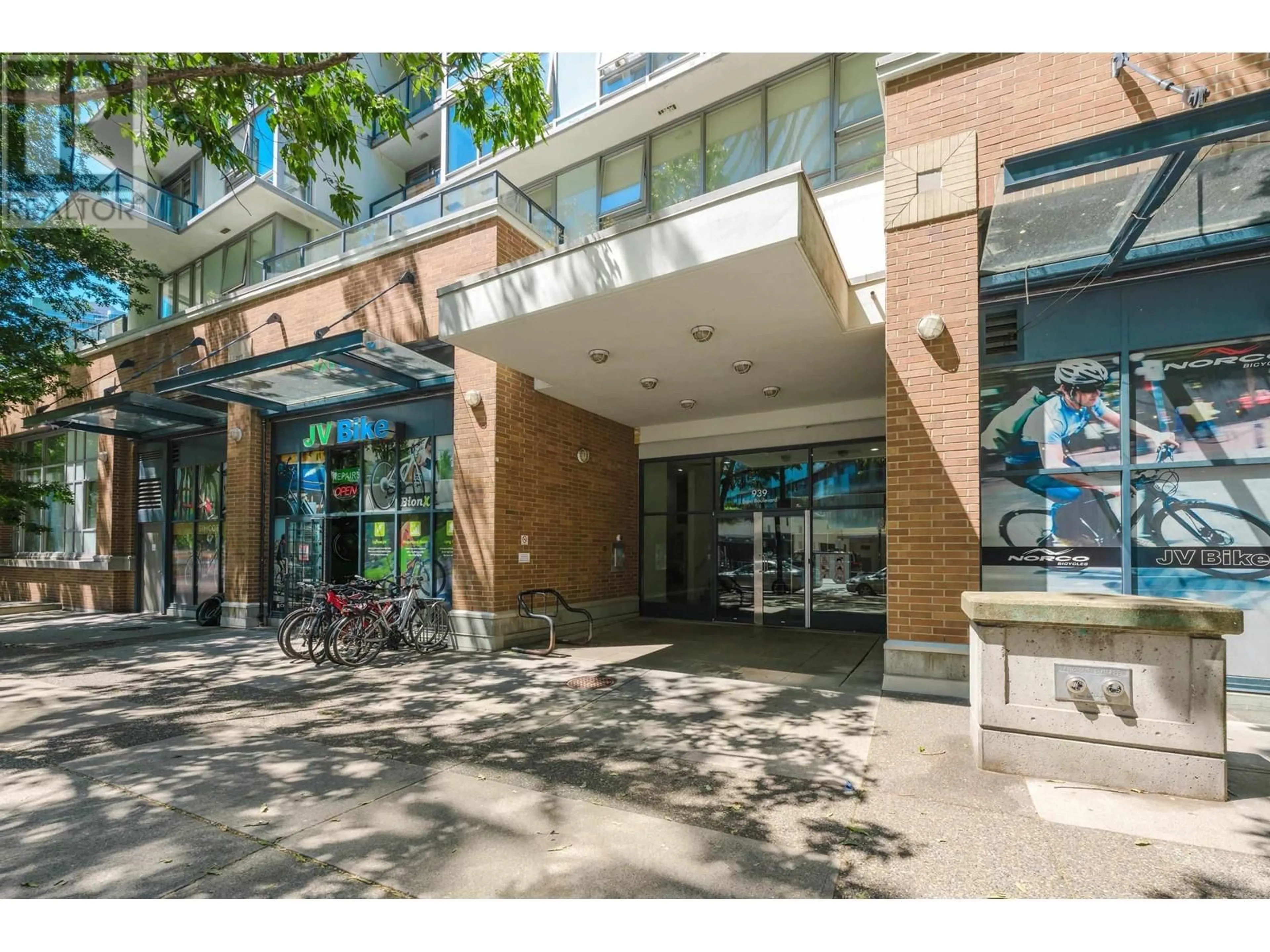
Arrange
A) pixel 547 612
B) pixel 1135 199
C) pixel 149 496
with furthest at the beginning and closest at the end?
pixel 149 496 < pixel 547 612 < pixel 1135 199

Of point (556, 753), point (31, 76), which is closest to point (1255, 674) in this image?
point (556, 753)

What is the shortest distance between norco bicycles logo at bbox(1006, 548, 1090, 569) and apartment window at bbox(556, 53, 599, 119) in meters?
10.4

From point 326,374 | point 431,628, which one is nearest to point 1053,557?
point 431,628

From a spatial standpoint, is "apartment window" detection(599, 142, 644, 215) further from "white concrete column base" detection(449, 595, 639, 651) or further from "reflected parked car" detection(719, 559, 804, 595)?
"white concrete column base" detection(449, 595, 639, 651)

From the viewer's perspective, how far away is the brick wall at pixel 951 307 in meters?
5.73

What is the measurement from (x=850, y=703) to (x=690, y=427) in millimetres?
6694

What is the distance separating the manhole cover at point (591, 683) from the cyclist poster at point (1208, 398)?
5.79m

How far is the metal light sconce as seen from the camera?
598 cm

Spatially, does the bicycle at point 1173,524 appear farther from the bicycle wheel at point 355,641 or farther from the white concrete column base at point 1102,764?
the bicycle wheel at point 355,641

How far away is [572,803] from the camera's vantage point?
3541 mm

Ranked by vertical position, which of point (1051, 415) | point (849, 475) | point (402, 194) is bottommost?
point (849, 475)

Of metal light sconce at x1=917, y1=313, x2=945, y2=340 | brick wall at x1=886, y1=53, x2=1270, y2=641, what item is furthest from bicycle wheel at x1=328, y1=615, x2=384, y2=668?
metal light sconce at x1=917, y1=313, x2=945, y2=340

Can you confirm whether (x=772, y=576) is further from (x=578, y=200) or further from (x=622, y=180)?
(x=578, y=200)

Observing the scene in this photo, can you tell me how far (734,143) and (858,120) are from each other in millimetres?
2193
